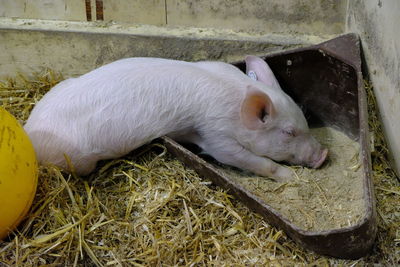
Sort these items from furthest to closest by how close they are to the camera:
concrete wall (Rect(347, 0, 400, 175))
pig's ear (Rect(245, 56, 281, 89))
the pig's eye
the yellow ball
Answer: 1. pig's ear (Rect(245, 56, 281, 89))
2. the pig's eye
3. concrete wall (Rect(347, 0, 400, 175))
4. the yellow ball

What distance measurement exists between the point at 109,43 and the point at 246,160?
129 centimetres

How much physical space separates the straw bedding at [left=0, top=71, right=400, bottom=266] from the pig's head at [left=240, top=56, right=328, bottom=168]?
37 centimetres

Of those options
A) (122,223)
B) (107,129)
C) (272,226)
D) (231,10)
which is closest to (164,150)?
(107,129)

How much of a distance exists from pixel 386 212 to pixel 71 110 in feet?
5.83

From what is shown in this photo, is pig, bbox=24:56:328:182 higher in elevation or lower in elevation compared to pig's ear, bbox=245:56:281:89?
lower

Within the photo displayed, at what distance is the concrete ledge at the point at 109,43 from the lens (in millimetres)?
3670

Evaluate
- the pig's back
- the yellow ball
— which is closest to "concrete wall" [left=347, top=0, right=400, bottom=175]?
the pig's back

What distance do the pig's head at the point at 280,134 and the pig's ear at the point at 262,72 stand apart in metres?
0.10

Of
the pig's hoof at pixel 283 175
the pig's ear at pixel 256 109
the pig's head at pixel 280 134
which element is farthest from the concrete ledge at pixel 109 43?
the pig's hoof at pixel 283 175

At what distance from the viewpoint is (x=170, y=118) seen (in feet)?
10.3

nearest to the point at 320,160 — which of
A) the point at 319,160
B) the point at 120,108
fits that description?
the point at 319,160

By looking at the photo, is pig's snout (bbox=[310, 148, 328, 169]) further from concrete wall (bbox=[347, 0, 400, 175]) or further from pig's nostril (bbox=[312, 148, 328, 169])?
concrete wall (bbox=[347, 0, 400, 175])

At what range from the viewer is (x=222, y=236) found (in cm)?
274

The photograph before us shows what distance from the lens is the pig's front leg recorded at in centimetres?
315
